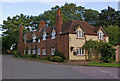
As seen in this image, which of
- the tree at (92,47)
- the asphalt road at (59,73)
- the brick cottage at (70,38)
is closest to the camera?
the asphalt road at (59,73)

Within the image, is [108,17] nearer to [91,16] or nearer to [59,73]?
[91,16]

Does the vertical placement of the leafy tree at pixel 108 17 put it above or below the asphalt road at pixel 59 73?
above

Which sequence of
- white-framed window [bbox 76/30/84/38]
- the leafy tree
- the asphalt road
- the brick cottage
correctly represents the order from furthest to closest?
the leafy tree < white-framed window [bbox 76/30/84/38] < the brick cottage < the asphalt road

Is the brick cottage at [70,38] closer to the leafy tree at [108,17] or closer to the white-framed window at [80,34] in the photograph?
the white-framed window at [80,34]

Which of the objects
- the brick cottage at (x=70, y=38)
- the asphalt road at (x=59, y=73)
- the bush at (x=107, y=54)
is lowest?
the asphalt road at (x=59, y=73)

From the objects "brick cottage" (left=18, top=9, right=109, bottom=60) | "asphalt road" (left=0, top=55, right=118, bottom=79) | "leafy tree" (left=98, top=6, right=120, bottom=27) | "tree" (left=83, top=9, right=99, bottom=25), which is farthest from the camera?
"tree" (left=83, top=9, right=99, bottom=25)

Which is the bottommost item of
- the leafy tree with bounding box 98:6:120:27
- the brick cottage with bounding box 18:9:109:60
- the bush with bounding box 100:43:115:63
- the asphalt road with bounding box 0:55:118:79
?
the asphalt road with bounding box 0:55:118:79

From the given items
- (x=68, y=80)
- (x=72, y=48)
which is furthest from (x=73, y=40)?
(x=68, y=80)

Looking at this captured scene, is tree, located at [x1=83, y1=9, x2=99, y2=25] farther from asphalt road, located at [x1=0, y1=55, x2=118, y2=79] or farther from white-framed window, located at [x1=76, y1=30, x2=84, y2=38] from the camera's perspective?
asphalt road, located at [x1=0, y1=55, x2=118, y2=79]

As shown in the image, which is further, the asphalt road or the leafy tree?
the leafy tree

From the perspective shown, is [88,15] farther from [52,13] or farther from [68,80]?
[68,80]

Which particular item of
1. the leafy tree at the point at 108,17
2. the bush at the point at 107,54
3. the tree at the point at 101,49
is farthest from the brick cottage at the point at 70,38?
the leafy tree at the point at 108,17

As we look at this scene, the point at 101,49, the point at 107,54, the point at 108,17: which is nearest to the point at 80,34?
the point at 101,49

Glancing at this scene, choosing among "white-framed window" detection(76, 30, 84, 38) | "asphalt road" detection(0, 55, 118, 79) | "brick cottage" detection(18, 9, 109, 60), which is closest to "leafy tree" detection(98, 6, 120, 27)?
"brick cottage" detection(18, 9, 109, 60)
